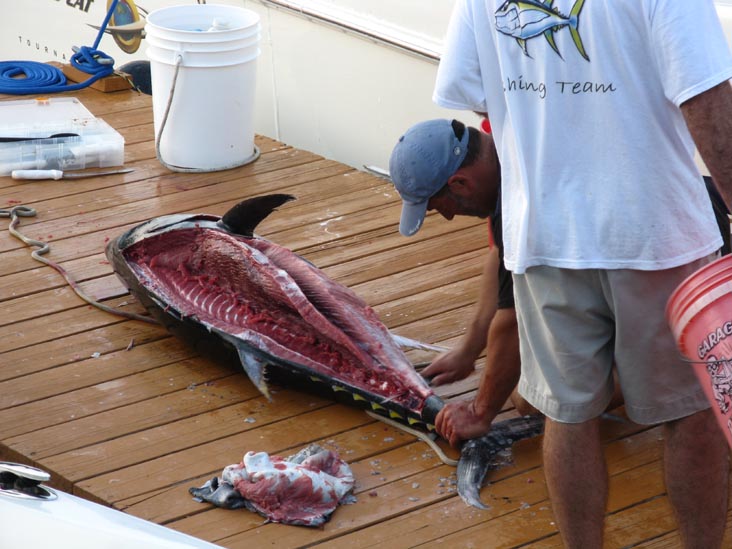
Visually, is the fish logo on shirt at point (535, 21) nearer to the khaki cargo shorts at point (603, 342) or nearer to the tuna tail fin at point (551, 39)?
the tuna tail fin at point (551, 39)

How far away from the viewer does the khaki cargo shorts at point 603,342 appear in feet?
8.48

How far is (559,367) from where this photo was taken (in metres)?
2.71

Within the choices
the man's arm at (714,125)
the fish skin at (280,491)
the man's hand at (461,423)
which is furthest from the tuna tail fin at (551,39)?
the fish skin at (280,491)

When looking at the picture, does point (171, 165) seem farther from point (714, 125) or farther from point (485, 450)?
point (714, 125)

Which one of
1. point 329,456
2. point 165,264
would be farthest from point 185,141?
point 329,456

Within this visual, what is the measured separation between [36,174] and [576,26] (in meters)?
4.67

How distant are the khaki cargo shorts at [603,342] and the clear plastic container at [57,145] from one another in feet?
14.4

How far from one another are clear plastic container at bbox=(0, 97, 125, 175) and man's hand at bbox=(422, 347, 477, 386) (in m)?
3.29

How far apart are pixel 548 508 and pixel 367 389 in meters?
0.83

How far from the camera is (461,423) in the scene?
356 centimetres

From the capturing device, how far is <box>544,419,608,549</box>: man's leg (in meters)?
2.73

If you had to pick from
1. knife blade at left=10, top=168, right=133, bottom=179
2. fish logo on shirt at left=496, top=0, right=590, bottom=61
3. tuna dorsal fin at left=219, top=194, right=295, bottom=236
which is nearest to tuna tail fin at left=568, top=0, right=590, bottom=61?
fish logo on shirt at left=496, top=0, right=590, bottom=61

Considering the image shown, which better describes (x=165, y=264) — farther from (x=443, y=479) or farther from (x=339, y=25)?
(x=339, y=25)

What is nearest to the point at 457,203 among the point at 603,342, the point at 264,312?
the point at 603,342
